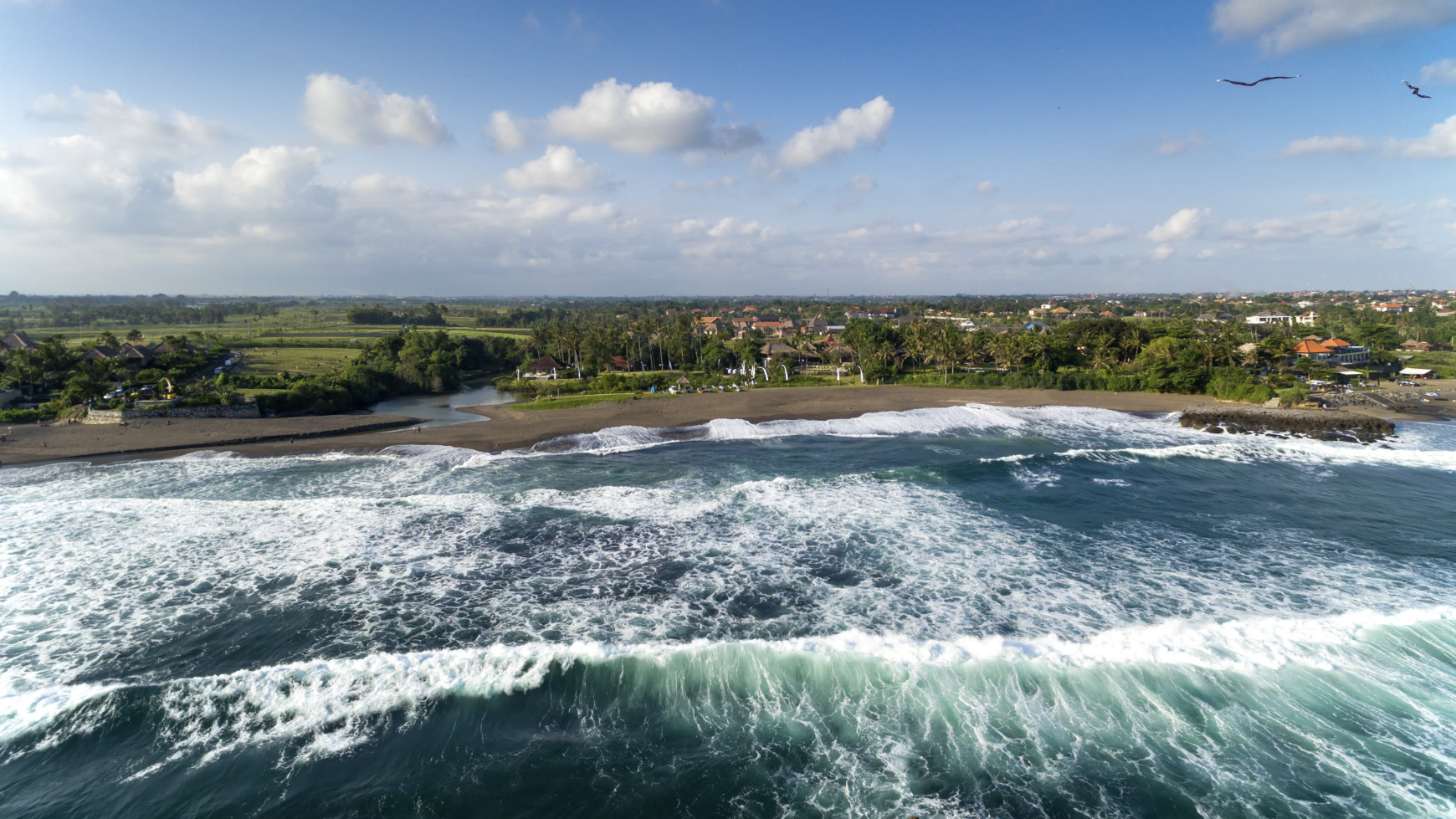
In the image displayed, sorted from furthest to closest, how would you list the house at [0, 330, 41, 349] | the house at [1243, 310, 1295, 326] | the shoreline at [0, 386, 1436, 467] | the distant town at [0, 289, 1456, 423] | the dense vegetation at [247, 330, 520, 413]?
the house at [1243, 310, 1295, 326] → the house at [0, 330, 41, 349] → the dense vegetation at [247, 330, 520, 413] → the distant town at [0, 289, 1456, 423] → the shoreline at [0, 386, 1436, 467]

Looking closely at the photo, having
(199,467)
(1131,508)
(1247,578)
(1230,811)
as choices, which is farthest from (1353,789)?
(199,467)

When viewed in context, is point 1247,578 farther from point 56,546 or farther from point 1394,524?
point 56,546

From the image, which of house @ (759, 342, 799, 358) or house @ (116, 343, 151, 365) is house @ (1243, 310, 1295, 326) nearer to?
house @ (759, 342, 799, 358)

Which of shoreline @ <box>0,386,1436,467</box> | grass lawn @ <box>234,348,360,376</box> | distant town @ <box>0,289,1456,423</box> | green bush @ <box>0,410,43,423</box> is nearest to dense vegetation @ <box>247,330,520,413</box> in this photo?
distant town @ <box>0,289,1456,423</box>

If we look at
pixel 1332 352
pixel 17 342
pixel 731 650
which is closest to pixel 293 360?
pixel 17 342

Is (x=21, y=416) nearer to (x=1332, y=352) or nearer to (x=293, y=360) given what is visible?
(x=293, y=360)

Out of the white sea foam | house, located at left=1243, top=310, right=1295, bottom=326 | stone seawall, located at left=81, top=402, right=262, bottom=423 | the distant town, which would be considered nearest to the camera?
the white sea foam
